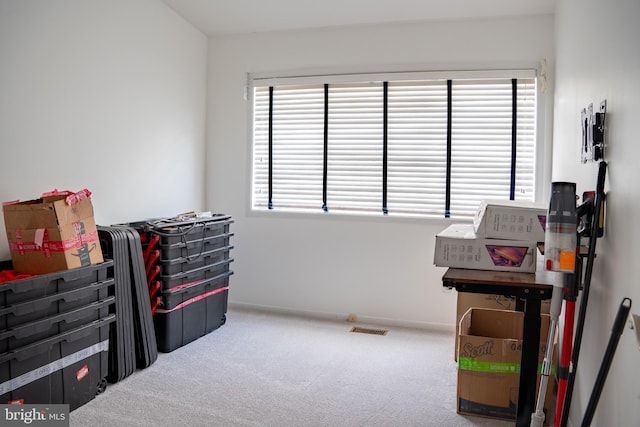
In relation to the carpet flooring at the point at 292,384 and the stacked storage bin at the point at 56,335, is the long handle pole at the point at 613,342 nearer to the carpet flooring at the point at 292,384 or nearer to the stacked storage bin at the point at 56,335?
the carpet flooring at the point at 292,384

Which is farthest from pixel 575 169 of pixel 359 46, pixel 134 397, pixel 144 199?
pixel 144 199

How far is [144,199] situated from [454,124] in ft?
8.59

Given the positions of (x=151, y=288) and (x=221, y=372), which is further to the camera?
(x=151, y=288)

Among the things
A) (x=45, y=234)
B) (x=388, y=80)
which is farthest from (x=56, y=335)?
(x=388, y=80)

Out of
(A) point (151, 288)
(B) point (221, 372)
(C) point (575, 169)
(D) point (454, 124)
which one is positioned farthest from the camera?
(D) point (454, 124)

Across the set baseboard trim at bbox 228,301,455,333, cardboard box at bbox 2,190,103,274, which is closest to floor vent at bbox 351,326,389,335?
baseboard trim at bbox 228,301,455,333

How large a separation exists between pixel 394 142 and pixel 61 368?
3051 mm

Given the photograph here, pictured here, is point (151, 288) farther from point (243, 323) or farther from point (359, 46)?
point (359, 46)

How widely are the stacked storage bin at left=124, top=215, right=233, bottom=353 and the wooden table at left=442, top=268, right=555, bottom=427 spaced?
208 cm

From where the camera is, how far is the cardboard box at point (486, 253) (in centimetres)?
242

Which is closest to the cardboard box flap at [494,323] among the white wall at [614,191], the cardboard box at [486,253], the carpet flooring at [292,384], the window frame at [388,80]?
the carpet flooring at [292,384]

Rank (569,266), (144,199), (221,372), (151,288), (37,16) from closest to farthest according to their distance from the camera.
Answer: (569,266), (37,16), (221,372), (151,288), (144,199)

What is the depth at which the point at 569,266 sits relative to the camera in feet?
6.41

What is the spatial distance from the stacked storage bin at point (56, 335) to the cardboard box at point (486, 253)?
190cm
